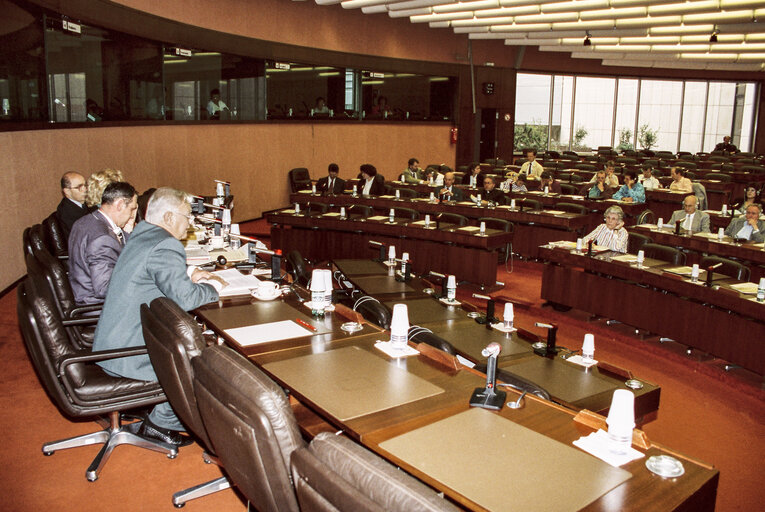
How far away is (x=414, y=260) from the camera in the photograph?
8.20 metres

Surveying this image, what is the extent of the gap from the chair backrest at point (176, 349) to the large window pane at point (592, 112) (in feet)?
68.0

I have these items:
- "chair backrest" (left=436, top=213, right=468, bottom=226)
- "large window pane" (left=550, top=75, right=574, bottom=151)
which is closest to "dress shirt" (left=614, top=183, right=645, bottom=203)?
"chair backrest" (left=436, top=213, right=468, bottom=226)

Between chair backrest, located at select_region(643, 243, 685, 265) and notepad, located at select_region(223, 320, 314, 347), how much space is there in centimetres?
450

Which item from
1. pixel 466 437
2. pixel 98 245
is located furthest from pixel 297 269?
pixel 466 437

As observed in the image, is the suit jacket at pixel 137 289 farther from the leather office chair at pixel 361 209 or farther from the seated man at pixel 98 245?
the leather office chair at pixel 361 209

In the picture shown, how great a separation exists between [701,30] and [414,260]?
9852mm

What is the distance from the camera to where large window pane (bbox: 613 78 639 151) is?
21812 mm

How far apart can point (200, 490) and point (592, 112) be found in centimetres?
2121

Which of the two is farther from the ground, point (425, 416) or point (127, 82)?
point (127, 82)

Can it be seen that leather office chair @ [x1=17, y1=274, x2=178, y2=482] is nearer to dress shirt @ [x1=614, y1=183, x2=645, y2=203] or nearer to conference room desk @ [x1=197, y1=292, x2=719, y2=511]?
conference room desk @ [x1=197, y1=292, x2=719, y2=511]

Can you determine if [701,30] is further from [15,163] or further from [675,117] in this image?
[15,163]

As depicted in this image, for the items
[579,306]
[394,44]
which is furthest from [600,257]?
[394,44]

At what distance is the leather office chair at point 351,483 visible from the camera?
1.22m

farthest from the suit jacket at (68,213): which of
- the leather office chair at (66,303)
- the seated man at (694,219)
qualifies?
the seated man at (694,219)
